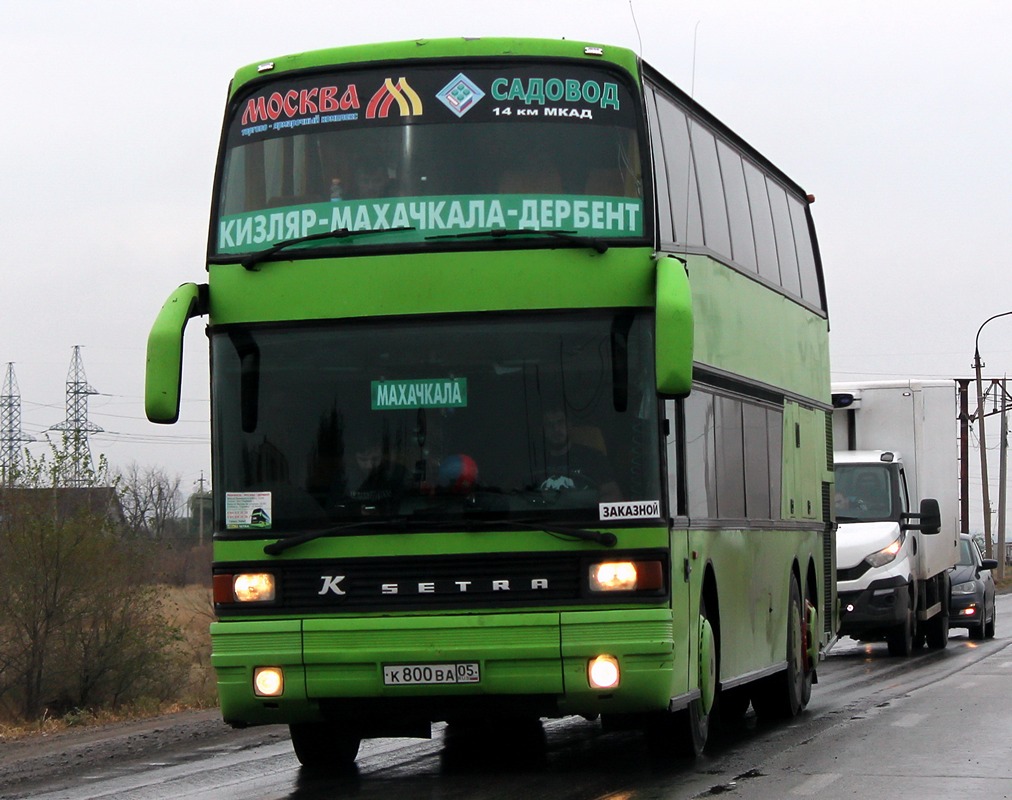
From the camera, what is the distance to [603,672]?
378 inches

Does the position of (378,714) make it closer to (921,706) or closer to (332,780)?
(332,780)

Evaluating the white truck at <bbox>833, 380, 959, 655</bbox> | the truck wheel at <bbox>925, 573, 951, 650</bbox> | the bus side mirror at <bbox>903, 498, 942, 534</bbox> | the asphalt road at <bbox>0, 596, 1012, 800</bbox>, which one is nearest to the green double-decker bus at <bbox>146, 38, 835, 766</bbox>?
the asphalt road at <bbox>0, 596, 1012, 800</bbox>

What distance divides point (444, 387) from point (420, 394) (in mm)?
138

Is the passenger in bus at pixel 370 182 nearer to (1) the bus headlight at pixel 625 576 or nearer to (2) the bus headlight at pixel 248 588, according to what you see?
(2) the bus headlight at pixel 248 588

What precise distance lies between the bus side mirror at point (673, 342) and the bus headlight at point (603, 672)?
4.85 feet

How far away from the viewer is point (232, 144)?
10.4 metres

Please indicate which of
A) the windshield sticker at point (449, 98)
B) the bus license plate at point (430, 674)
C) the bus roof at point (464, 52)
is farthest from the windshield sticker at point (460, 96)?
the bus license plate at point (430, 674)

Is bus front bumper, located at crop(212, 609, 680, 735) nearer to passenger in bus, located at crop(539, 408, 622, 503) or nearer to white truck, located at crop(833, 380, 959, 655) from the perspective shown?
passenger in bus, located at crop(539, 408, 622, 503)

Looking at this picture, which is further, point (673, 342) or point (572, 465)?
point (572, 465)

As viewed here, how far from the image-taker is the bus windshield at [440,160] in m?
10.0

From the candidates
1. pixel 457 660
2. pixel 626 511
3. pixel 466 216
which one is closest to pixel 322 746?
pixel 457 660

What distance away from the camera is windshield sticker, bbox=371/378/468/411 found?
32.4 feet

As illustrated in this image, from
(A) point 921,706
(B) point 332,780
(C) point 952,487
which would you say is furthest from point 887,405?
(B) point 332,780

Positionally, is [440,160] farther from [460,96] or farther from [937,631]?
[937,631]
